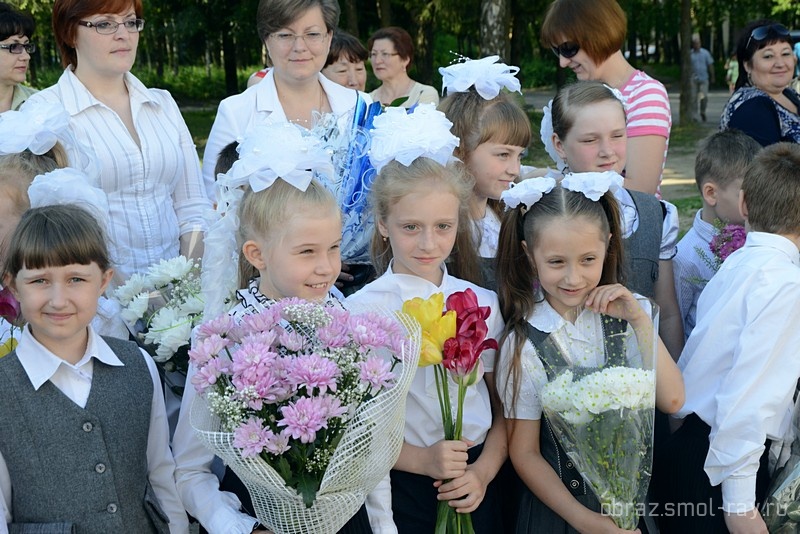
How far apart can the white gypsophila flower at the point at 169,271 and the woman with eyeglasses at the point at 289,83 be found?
3.01 ft

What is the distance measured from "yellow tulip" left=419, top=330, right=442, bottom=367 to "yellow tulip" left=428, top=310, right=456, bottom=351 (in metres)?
0.01

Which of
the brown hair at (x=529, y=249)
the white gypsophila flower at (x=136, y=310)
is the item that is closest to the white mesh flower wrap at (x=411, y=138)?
the brown hair at (x=529, y=249)

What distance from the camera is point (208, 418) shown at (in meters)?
2.27

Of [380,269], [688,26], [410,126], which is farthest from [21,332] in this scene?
[688,26]

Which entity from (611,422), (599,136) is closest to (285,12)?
(599,136)

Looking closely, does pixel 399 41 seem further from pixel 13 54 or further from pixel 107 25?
pixel 107 25

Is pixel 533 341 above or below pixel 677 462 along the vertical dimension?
above

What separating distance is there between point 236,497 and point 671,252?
1934 millimetres

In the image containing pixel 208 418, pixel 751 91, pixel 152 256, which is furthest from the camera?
pixel 751 91

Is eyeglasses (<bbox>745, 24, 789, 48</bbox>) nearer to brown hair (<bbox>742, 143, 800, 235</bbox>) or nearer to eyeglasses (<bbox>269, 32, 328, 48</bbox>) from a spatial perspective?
brown hair (<bbox>742, 143, 800, 235</bbox>)

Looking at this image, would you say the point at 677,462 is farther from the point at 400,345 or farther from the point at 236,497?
the point at 236,497

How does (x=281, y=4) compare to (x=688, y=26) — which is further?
(x=688, y=26)

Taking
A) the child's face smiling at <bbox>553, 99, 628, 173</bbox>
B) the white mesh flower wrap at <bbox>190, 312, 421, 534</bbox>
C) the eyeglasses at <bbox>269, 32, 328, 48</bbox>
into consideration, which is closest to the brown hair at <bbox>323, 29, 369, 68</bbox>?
the eyeglasses at <bbox>269, 32, 328, 48</bbox>

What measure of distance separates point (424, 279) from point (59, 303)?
114cm
